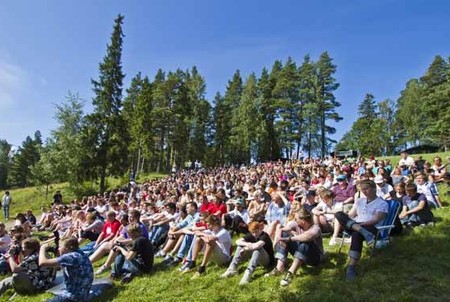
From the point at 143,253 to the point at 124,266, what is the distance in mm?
443

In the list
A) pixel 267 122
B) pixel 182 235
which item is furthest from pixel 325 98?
pixel 182 235

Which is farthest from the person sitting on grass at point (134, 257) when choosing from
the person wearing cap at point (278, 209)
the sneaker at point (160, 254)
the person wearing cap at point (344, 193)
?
the person wearing cap at point (344, 193)

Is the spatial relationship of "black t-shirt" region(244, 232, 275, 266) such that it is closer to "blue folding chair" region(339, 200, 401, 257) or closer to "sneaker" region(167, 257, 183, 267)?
"blue folding chair" region(339, 200, 401, 257)

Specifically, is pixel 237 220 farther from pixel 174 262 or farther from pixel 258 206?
pixel 174 262

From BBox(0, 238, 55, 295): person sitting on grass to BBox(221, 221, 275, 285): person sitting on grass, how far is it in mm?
3356

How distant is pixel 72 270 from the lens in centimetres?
576

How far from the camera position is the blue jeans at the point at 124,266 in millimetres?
7070

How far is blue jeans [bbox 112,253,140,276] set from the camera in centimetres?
707

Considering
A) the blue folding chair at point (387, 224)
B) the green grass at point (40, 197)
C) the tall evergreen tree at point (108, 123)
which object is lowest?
the green grass at point (40, 197)

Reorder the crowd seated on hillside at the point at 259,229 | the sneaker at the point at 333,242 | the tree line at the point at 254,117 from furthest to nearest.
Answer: the tree line at the point at 254,117 → the sneaker at the point at 333,242 → the crowd seated on hillside at the point at 259,229

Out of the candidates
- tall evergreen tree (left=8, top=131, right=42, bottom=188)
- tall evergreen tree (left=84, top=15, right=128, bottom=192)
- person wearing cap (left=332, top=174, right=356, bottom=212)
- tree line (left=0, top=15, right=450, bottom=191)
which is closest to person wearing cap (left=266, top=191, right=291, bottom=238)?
person wearing cap (left=332, top=174, right=356, bottom=212)

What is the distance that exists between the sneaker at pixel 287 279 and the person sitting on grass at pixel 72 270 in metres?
3.13

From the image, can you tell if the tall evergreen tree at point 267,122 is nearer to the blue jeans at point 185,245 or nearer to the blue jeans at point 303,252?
the blue jeans at point 185,245

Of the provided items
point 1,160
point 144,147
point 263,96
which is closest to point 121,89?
point 144,147
